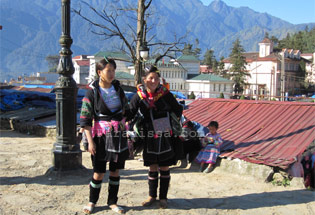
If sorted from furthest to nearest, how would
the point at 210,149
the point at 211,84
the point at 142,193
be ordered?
the point at 211,84, the point at 210,149, the point at 142,193

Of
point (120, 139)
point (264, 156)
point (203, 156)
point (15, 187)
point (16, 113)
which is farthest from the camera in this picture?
point (16, 113)

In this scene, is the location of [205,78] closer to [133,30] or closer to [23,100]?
[133,30]

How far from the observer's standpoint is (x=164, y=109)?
14.4 ft

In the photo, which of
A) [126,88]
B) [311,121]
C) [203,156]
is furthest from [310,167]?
[126,88]

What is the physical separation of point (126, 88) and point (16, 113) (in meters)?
3.79

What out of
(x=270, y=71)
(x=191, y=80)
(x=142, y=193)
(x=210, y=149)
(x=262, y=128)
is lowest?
(x=142, y=193)

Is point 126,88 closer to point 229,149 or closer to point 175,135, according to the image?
point 229,149

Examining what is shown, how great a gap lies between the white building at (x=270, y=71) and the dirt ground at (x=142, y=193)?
6413 cm

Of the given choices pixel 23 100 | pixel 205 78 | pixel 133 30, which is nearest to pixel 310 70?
pixel 205 78

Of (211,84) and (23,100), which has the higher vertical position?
(211,84)

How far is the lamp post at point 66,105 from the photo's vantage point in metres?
5.79

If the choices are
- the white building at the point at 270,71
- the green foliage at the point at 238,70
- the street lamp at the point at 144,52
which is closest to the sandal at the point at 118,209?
the street lamp at the point at 144,52

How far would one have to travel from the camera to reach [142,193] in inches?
191

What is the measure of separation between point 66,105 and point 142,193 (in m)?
2.08
